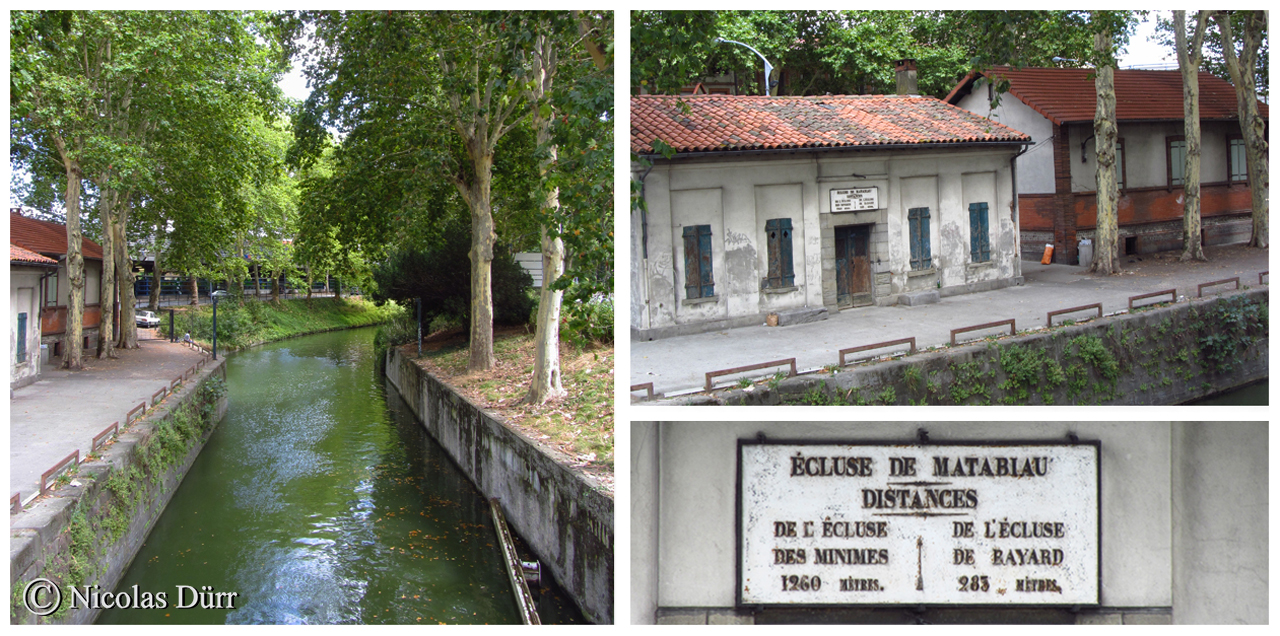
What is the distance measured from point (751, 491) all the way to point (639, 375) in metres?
1.30

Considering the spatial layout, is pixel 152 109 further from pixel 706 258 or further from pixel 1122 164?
pixel 1122 164

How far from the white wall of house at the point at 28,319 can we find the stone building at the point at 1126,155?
16.8 metres

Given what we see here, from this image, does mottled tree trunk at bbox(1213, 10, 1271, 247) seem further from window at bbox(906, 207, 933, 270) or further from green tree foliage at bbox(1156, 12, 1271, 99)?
window at bbox(906, 207, 933, 270)

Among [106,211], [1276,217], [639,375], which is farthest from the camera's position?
[106,211]

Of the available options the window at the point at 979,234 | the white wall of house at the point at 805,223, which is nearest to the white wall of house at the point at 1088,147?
the white wall of house at the point at 805,223

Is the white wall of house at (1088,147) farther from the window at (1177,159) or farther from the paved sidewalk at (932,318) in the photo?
the paved sidewalk at (932,318)

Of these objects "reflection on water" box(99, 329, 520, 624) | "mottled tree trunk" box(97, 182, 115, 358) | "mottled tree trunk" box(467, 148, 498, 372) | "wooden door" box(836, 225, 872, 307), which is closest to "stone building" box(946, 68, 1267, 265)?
"wooden door" box(836, 225, 872, 307)

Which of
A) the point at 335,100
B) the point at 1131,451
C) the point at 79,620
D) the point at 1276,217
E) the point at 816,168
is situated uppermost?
the point at 335,100

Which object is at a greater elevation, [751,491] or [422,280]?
[422,280]

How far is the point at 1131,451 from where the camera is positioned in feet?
11.0

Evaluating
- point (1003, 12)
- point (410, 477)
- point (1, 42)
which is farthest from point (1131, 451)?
point (410, 477)

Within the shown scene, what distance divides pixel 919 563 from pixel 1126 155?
18.3 ft

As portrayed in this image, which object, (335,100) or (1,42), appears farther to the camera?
(335,100)

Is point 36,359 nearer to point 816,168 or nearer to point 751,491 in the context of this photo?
point 816,168
